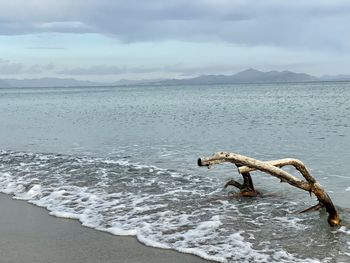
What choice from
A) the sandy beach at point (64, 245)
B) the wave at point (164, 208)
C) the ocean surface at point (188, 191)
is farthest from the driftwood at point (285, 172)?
the sandy beach at point (64, 245)

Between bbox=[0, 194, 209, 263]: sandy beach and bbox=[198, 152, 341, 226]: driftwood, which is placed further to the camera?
bbox=[198, 152, 341, 226]: driftwood

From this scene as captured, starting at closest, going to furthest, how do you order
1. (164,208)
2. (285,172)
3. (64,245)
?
(64,245) → (285,172) → (164,208)

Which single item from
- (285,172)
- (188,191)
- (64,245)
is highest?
(285,172)

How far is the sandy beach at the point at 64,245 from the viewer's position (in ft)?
27.0

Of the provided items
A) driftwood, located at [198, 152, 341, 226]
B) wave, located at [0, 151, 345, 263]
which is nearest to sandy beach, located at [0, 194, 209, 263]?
wave, located at [0, 151, 345, 263]

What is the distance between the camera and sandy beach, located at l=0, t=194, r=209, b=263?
27.0 feet

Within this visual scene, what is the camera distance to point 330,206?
33.5 ft

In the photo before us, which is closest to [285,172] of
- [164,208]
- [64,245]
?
[164,208]

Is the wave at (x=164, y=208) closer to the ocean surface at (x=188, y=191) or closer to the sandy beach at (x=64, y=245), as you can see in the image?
the ocean surface at (x=188, y=191)

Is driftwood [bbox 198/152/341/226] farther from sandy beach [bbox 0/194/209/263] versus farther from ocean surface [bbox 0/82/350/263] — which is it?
sandy beach [bbox 0/194/209/263]

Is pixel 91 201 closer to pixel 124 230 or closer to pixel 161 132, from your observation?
pixel 124 230

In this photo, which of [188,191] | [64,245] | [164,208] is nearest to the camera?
[64,245]

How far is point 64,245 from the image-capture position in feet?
29.3

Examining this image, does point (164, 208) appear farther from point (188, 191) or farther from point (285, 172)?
point (285, 172)
